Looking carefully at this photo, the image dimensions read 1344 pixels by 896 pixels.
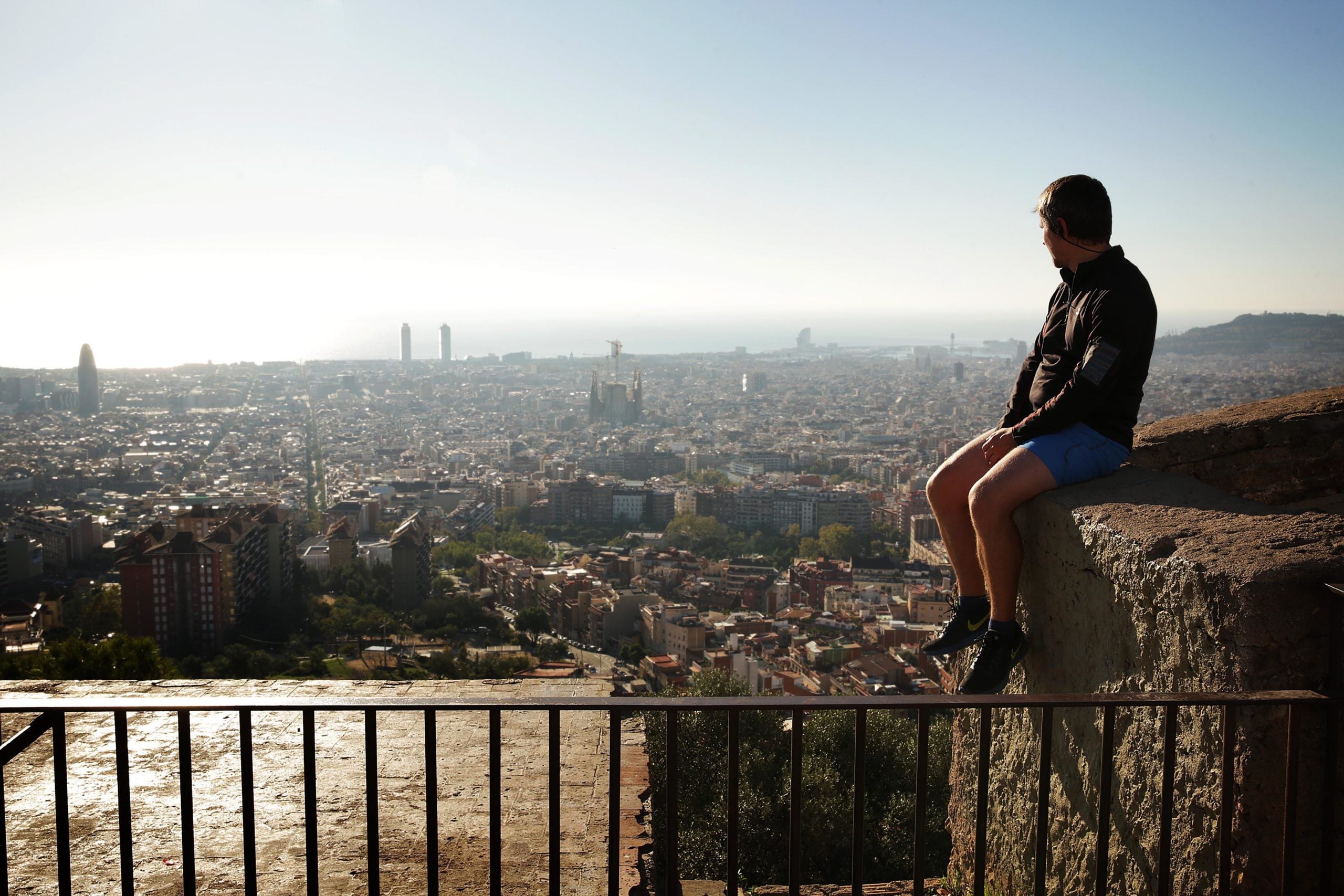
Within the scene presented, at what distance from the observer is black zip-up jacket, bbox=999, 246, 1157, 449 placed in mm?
1804

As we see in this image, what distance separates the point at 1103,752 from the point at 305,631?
776 inches


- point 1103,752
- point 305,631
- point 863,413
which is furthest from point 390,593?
point 863,413

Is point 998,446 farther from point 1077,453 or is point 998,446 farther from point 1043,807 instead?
point 1043,807

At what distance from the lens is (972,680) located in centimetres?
179

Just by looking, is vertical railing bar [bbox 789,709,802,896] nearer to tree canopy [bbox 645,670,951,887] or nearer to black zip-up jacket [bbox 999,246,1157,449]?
black zip-up jacket [bbox 999,246,1157,449]

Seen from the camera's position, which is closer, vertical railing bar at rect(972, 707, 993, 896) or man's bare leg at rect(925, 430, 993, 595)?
vertical railing bar at rect(972, 707, 993, 896)

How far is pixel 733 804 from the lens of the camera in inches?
60.2

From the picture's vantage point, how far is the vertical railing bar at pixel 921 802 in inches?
59.4

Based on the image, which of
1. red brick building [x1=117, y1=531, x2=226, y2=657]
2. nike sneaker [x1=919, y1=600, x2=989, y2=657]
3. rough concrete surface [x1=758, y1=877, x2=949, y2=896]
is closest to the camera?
nike sneaker [x1=919, y1=600, x2=989, y2=657]

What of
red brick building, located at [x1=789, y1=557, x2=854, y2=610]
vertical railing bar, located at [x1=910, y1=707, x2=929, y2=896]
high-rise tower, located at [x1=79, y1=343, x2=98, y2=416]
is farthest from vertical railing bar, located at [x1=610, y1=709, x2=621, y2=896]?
high-rise tower, located at [x1=79, y1=343, x2=98, y2=416]

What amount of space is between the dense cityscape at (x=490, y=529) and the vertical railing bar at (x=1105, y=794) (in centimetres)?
96

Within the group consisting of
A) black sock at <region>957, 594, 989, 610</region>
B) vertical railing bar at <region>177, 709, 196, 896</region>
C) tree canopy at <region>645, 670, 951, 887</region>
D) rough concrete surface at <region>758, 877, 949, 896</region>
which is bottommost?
tree canopy at <region>645, 670, 951, 887</region>

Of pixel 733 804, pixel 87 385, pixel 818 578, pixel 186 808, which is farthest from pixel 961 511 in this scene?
pixel 87 385

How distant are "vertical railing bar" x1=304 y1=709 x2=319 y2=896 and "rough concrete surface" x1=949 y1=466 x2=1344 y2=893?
1.24 metres
